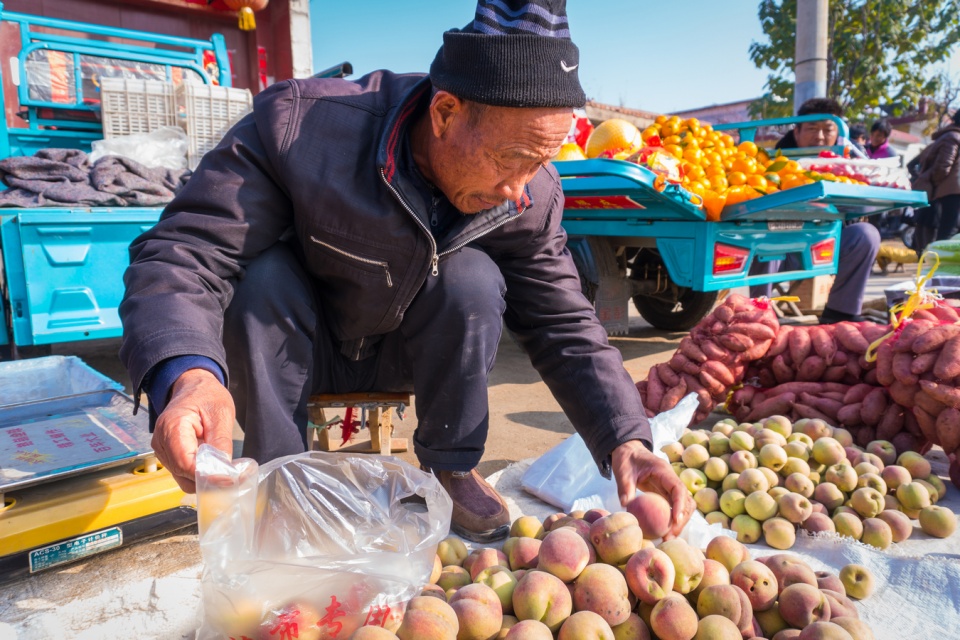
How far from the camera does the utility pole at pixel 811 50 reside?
734 cm

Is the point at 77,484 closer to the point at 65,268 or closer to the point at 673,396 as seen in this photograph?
the point at 65,268

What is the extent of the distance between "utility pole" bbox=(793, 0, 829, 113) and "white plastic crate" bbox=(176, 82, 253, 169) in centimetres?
600

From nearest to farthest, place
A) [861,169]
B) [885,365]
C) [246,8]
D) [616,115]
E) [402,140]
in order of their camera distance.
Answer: [402,140]
[885,365]
[861,169]
[246,8]
[616,115]

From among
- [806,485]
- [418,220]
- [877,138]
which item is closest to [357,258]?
[418,220]

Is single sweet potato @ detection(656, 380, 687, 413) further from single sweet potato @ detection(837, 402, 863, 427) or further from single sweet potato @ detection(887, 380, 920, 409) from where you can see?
single sweet potato @ detection(887, 380, 920, 409)

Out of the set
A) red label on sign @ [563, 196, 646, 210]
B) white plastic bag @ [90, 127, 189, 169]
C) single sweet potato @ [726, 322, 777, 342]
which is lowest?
single sweet potato @ [726, 322, 777, 342]

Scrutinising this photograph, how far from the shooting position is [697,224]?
3570 mm

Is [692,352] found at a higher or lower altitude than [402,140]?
lower

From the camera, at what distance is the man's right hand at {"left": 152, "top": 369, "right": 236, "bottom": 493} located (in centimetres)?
93

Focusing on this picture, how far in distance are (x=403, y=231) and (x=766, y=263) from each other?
3911 millimetres

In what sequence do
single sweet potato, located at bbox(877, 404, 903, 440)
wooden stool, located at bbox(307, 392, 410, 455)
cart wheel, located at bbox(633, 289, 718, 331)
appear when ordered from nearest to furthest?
wooden stool, located at bbox(307, 392, 410, 455)
single sweet potato, located at bbox(877, 404, 903, 440)
cart wheel, located at bbox(633, 289, 718, 331)

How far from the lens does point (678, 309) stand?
5285 millimetres

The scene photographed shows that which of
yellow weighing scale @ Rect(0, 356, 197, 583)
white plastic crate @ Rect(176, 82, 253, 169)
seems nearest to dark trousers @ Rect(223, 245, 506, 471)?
yellow weighing scale @ Rect(0, 356, 197, 583)

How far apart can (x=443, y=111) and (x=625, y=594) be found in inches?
39.7
